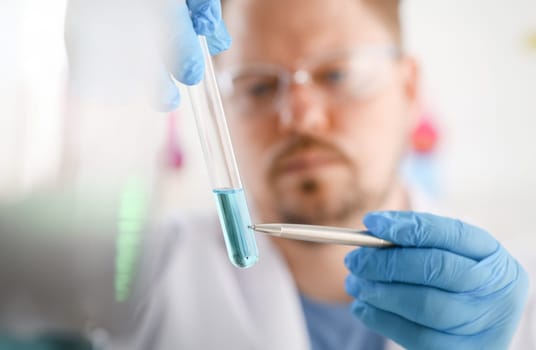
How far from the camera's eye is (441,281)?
0.75 m

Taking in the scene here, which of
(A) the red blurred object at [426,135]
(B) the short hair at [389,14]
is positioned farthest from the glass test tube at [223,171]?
(A) the red blurred object at [426,135]

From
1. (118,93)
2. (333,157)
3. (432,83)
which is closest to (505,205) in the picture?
(432,83)

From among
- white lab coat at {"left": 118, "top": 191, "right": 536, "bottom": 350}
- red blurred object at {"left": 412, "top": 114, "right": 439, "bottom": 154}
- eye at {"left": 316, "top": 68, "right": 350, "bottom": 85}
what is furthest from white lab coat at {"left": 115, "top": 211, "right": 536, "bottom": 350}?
red blurred object at {"left": 412, "top": 114, "right": 439, "bottom": 154}

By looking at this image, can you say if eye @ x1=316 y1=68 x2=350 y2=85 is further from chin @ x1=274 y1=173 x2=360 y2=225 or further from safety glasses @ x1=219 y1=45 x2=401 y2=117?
chin @ x1=274 y1=173 x2=360 y2=225

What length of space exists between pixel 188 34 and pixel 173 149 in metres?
0.89

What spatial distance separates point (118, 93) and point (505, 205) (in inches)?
49.6

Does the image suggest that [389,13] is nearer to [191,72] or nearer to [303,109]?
[303,109]

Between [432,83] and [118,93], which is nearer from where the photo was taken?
[118,93]

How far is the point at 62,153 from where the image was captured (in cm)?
116

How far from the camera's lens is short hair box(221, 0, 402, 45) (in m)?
1.19

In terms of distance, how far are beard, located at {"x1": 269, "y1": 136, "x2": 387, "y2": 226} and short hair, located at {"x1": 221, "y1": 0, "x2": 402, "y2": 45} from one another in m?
0.32

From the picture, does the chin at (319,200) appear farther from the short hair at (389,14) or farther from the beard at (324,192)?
the short hair at (389,14)

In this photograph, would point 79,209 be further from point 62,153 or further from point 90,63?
point 90,63

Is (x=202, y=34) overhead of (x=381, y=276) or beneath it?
overhead
